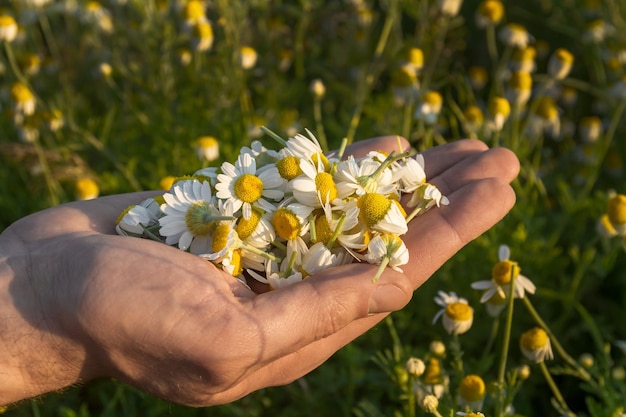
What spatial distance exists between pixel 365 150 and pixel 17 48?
2.63 m

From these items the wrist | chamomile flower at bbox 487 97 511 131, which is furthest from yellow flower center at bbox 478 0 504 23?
the wrist

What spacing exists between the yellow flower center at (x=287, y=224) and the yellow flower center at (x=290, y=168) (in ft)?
0.32

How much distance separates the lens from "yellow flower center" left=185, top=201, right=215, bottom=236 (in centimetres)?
164

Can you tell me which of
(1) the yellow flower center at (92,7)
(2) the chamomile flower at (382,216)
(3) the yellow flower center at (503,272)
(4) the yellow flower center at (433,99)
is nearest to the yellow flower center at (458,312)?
(3) the yellow flower center at (503,272)

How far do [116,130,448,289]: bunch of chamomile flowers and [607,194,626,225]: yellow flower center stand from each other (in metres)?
0.62

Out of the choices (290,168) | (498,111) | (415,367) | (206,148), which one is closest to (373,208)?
(290,168)

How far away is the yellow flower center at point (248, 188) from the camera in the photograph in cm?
168

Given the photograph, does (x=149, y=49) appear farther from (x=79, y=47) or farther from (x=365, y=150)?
(x=365, y=150)

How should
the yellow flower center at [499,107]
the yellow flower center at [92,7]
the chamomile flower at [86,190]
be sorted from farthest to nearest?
the yellow flower center at [92,7] → the yellow flower center at [499,107] → the chamomile flower at [86,190]

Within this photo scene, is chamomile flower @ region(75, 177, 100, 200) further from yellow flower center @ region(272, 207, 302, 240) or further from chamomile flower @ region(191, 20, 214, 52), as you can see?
yellow flower center @ region(272, 207, 302, 240)

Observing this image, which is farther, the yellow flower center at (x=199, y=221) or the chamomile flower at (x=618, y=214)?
the chamomile flower at (x=618, y=214)

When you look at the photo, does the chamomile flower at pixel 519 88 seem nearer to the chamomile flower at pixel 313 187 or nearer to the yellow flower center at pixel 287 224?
the chamomile flower at pixel 313 187

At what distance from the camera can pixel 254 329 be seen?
4.42 feet

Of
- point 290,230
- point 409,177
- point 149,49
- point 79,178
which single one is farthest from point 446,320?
point 149,49
